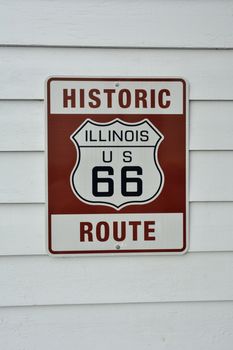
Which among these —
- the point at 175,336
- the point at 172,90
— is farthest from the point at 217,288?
the point at 172,90

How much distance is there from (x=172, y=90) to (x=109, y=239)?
1.43 feet

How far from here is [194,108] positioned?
4.28 feet

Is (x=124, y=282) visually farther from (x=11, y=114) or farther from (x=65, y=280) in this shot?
(x=11, y=114)

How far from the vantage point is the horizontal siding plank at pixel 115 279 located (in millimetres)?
1300
